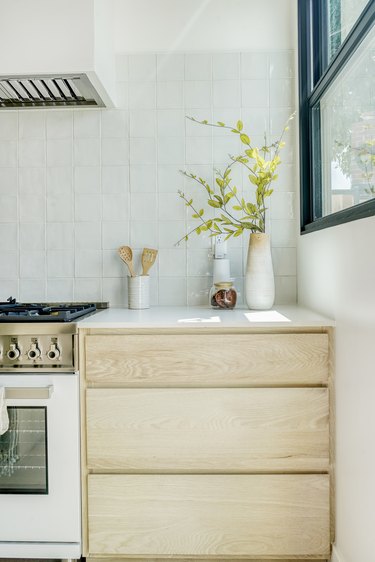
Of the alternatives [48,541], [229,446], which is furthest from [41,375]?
[229,446]

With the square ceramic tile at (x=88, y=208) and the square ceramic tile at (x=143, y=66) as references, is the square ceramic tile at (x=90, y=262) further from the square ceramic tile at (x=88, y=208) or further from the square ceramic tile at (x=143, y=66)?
the square ceramic tile at (x=143, y=66)

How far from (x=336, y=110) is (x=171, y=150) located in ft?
2.63

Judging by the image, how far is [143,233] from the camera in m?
2.34

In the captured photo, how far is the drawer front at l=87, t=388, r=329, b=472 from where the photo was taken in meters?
1.69

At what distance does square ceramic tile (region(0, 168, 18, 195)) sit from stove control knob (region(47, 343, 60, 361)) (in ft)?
3.21

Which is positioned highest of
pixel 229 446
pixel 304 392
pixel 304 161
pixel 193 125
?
pixel 193 125

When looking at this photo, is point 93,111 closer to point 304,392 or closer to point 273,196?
point 273,196

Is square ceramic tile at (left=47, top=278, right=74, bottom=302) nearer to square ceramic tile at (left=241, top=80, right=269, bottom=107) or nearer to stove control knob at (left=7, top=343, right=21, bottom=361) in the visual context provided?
stove control knob at (left=7, top=343, right=21, bottom=361)

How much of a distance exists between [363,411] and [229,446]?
1.63ft

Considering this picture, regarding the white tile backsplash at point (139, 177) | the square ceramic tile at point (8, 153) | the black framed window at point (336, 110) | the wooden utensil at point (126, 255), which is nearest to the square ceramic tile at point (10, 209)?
the white tile backsplash at point (139, 177)

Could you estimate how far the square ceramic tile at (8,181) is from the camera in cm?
235

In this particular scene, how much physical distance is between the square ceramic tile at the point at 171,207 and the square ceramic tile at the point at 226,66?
0.59m

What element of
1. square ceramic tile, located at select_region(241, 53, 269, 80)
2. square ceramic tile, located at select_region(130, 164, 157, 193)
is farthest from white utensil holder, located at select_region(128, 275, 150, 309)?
square ceramic tile, located at select_region(241, 53, 269, 80)

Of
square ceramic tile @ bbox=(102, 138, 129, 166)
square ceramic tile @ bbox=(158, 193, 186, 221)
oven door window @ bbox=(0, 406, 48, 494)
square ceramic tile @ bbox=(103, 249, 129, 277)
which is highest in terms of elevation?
square ceramic tile @ bbox=(102, 138, 129, 166)
